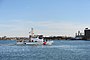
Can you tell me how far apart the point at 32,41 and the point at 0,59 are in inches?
2868

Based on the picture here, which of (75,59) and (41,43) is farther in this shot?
(41,43)

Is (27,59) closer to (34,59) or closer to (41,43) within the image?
(34,59)

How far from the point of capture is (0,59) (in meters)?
55.7

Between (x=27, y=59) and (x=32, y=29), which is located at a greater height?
(x=32, y=29)

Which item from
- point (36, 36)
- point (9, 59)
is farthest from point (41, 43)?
point (9, 59)

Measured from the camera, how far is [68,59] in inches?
2160

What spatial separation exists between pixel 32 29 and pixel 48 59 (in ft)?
248

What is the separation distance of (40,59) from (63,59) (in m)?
4.53

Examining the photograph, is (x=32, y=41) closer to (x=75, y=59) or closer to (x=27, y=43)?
(x=27, y=43)

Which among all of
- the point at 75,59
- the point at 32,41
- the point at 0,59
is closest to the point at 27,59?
the point at 0,59

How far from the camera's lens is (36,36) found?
132 meters

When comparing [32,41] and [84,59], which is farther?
[32,41]

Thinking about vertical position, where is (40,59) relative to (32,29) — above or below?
below

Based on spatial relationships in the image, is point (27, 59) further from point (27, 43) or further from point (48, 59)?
point (27, 43)
